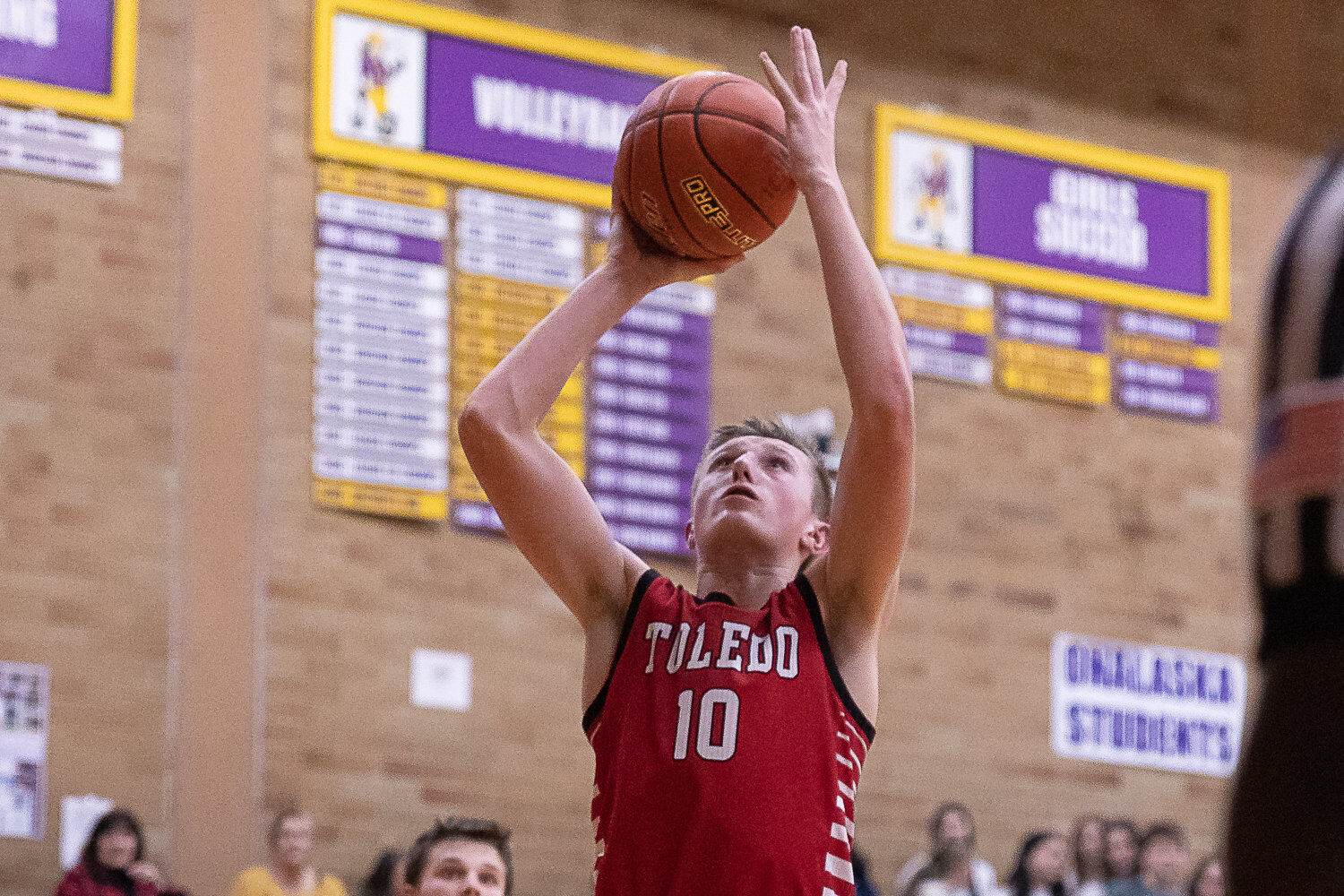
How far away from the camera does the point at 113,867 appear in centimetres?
856

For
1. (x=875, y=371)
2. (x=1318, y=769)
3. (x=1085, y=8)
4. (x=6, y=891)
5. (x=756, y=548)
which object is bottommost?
(x=6, y=891)

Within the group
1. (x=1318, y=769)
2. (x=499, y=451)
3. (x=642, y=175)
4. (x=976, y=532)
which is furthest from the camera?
(x=976, y=532)

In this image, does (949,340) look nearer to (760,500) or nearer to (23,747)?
(23,747)

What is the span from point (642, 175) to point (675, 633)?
3.15 ft

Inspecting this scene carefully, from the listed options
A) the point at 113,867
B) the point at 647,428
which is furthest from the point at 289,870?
the point at 647,428

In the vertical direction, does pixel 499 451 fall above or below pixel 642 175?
below

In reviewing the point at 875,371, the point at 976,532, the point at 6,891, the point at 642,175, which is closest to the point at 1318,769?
the point at 875,371

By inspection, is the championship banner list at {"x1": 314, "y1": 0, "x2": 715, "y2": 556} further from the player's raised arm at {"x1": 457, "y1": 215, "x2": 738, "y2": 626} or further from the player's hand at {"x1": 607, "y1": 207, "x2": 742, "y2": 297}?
the player's raised arm at {"x1": 457, "y1": 215, "x2": 738, "y2": 626}

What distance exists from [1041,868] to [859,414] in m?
7.13

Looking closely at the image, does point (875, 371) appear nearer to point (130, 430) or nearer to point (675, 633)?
point (675, 633)

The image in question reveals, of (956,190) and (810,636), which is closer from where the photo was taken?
(810,636)

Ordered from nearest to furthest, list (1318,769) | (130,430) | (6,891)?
(1318,769) < (6,891) < (130,430)

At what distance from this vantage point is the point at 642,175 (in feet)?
13.4

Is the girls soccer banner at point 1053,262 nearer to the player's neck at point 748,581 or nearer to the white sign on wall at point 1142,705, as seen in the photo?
the white sign on wall at point 1142,705
